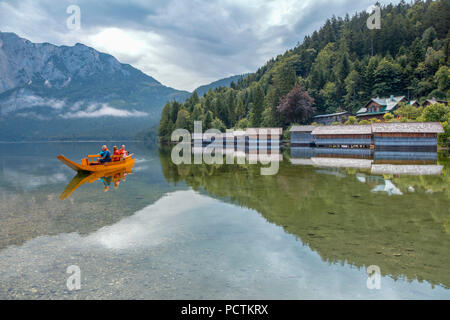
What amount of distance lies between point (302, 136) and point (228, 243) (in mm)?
63974

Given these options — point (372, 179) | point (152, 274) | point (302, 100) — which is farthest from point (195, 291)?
point (302, 100)

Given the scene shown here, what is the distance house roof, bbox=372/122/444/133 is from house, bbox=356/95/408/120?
20.8 m

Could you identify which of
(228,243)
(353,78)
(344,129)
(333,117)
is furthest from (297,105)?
(228,243)

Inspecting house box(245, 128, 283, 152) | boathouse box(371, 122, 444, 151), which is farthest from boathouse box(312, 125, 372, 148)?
house box(245, 128, 283, 152)

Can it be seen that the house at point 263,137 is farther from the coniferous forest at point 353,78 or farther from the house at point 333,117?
the house at point 333,117

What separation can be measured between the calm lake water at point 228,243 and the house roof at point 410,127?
37.0 meters

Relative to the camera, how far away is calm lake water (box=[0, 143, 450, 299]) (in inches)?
260

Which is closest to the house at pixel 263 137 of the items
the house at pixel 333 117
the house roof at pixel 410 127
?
the house at pixel 333 117

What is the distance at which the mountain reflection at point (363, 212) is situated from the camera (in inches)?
317

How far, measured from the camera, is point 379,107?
238 ft

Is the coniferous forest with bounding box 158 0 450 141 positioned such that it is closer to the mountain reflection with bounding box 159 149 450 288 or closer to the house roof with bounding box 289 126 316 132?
the house roof with bounding box 289 126 316 132

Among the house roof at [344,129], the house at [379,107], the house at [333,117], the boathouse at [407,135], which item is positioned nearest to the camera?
the boathouse at [407,135]
